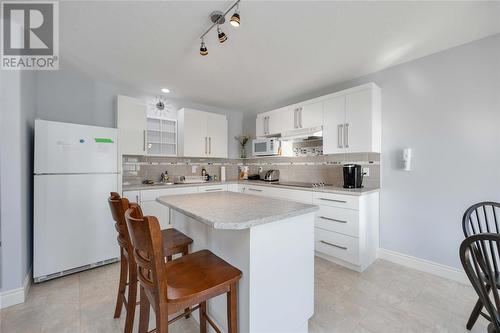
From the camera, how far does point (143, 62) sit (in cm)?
243

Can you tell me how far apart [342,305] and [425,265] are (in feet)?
4.19

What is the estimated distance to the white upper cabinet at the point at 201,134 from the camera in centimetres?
362

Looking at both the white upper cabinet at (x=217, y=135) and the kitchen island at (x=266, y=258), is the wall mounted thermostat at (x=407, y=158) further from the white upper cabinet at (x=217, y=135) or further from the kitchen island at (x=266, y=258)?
the white upper cabinet at (x=217, y=135)

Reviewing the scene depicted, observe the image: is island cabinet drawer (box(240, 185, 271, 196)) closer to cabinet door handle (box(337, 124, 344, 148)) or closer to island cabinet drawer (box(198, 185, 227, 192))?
island cabinet drawer (box(198, 185, 227, 192))

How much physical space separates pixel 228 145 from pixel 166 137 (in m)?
1.32

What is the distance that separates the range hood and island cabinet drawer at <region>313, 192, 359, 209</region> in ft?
2.99

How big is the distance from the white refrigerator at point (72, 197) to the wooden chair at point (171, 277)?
1.60 metres

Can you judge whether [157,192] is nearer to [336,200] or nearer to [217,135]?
[217,135]

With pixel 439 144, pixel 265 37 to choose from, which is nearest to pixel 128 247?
pixel 265 37

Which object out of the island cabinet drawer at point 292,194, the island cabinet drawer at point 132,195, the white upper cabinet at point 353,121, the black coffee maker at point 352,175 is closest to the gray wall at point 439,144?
the white upper cabinet at point 353,121

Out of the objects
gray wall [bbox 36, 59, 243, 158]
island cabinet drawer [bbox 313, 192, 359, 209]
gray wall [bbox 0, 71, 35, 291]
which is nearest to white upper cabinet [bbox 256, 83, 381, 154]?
island cabinet drawer [bbox 313, 192, 359, 209]

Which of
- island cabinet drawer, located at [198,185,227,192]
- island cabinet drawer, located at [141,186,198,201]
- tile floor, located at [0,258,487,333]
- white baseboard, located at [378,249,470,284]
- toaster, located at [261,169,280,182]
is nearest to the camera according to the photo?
tile floor, located at [0,258,487,333]

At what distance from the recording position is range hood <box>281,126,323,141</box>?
9.96 ft

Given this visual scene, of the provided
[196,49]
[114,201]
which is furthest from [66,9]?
[114,201]
